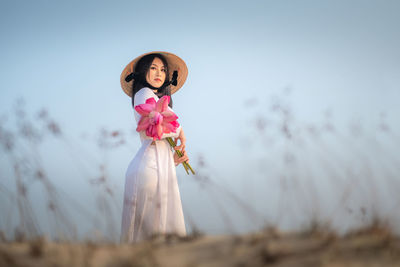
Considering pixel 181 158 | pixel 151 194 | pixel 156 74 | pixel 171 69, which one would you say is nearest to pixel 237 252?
pixel 151 194

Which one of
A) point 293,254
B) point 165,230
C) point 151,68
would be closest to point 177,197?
point 165,230

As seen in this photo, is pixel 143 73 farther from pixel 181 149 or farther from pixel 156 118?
pixel 181 149

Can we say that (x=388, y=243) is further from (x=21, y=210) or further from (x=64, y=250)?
(x=21, y=210)

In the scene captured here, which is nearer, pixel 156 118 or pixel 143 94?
pixel 156 118

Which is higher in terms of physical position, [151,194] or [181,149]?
[181,149]

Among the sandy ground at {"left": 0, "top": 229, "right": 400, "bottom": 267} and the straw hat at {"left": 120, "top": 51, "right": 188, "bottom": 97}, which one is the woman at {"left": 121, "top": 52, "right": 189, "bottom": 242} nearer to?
the straw hat at {"left": 120, "top": 51, "right": 188, "bottom": 97}

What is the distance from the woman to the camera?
3.61 metres

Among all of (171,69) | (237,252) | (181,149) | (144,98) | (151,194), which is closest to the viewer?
(237,252)

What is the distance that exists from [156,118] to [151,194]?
0.79 m

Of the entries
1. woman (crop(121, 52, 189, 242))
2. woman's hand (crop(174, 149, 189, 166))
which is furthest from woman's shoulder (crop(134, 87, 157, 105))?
woman's hand (crop(174, 149, 189, 166))

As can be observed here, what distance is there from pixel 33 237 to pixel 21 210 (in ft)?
0.96

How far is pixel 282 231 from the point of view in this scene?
228 cm

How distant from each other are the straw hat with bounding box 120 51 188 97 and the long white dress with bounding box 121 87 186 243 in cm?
64

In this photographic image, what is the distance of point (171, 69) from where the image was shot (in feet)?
15.5
